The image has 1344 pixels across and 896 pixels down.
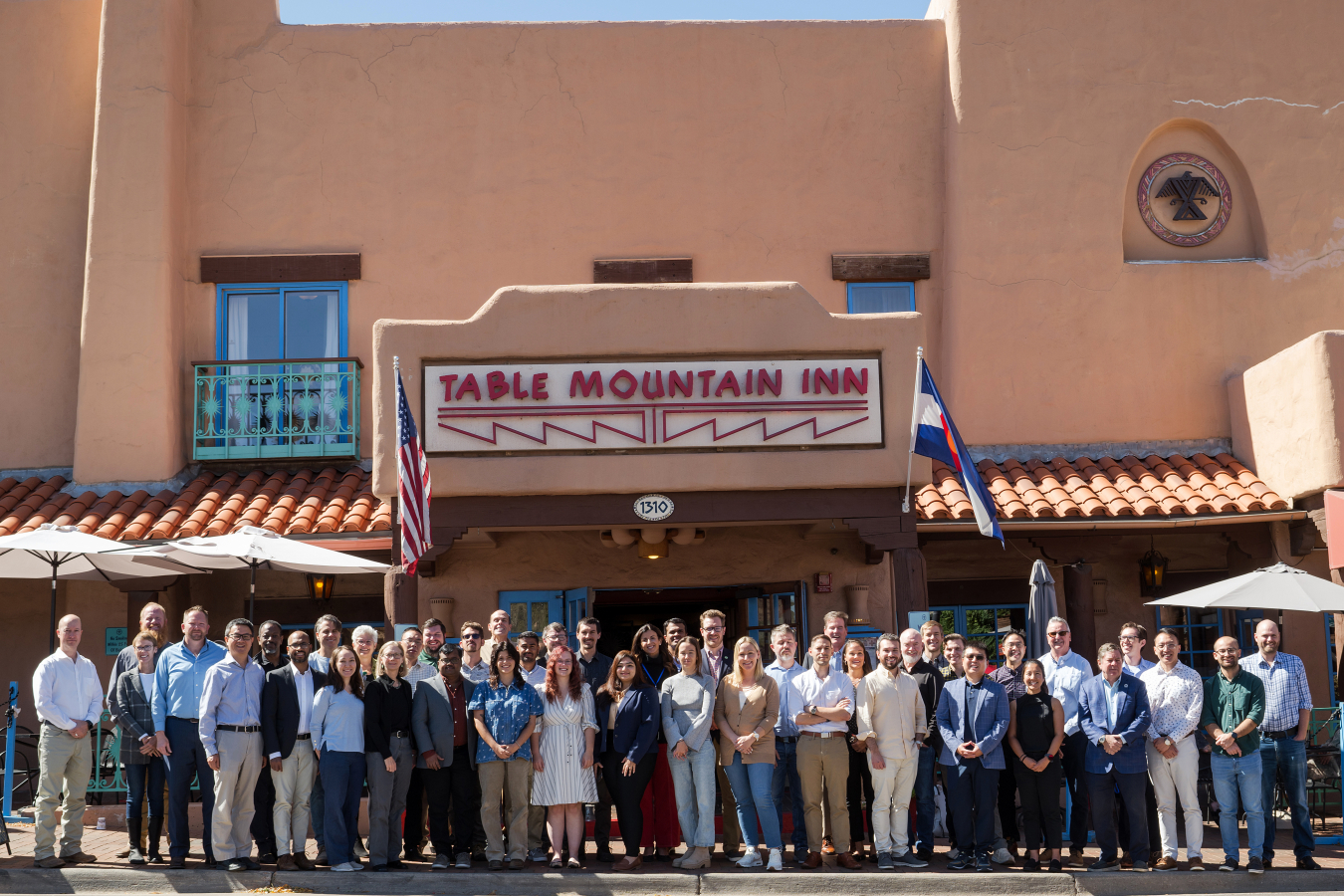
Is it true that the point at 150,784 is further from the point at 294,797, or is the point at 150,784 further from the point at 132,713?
the point at 294,797

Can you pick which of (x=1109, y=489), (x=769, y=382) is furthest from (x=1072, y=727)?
(x=1109, y=489)

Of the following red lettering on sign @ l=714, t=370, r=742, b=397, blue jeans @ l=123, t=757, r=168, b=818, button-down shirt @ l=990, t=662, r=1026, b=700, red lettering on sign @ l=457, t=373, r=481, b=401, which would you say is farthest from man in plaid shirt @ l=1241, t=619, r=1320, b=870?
blue jeans @ l=123, t=757, r=168, b=818

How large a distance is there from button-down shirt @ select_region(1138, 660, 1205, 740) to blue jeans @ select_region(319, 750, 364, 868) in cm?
568

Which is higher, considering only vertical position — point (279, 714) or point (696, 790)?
point (279, 714)

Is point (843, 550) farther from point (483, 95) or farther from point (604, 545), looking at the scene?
point (483, 95)

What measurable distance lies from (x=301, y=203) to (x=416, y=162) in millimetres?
1385

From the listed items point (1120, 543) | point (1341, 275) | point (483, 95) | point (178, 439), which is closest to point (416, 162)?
point (483, 95)

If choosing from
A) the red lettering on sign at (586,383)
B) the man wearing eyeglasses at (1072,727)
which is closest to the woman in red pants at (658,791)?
the red lettering on sign at (586,383)

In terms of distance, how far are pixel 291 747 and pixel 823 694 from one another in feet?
12.4

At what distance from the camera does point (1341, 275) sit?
1488cm

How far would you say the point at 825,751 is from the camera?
31.2 ft

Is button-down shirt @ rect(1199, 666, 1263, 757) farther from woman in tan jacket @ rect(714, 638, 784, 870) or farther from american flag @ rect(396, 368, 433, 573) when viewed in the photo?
american flag @ rect(396, 368, 433, 573)

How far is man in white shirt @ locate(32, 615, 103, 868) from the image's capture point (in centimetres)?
927

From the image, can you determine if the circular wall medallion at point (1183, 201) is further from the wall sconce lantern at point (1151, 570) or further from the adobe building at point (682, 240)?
the wall sconce lantern at point (1151, 570)
